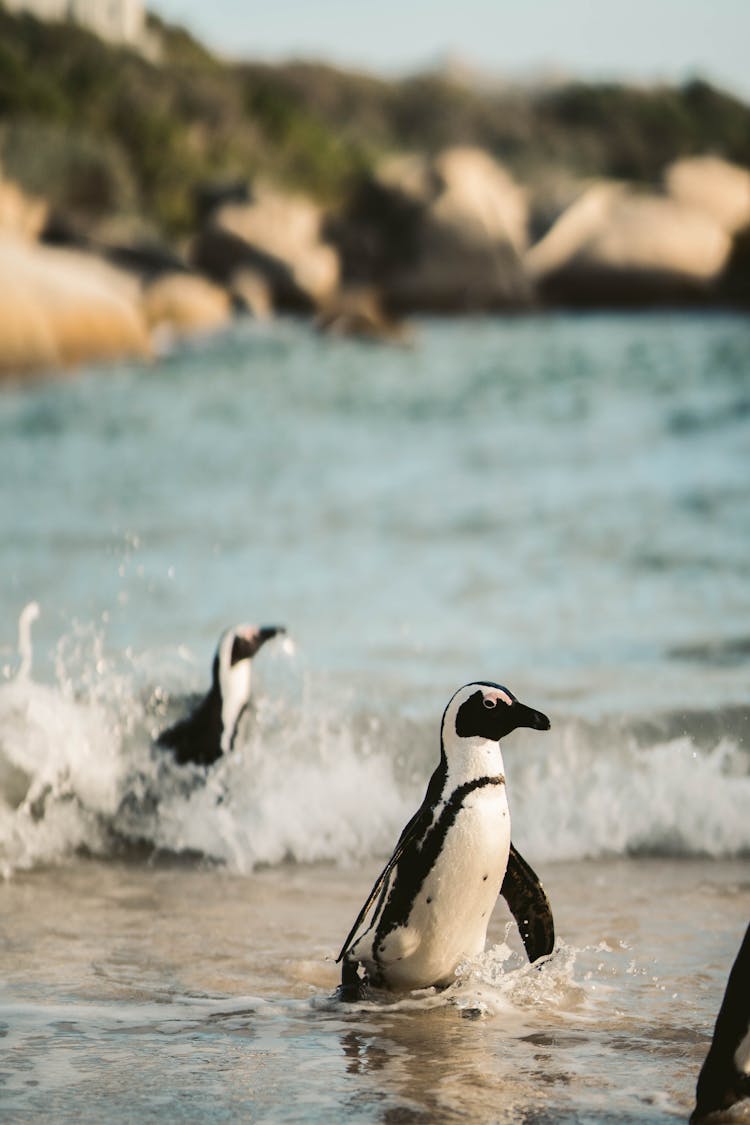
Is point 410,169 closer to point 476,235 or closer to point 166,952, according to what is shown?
point 476,235

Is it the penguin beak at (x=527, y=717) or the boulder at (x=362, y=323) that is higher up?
the boulder at (x=362, y=323)

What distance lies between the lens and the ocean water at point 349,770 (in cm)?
361

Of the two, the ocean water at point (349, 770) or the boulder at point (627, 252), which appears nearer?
the ocean water at point (349, 770)

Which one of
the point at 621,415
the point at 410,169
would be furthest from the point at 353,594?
the point at 410,169

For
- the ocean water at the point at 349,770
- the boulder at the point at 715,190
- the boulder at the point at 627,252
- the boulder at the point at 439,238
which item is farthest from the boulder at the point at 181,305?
the ocean water at the point at 349,770

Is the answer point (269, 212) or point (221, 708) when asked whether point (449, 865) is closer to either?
point (221, 708)

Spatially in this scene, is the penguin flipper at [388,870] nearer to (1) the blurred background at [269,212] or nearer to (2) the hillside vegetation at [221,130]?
(1) the blurred background at [269,212]

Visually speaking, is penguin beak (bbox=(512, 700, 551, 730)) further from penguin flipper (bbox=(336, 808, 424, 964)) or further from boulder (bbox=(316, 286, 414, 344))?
boulder (bbox=(316, 286, 414, 344))

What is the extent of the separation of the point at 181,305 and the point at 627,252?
12.5 m

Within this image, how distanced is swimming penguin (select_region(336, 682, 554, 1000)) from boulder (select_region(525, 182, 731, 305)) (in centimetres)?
3922

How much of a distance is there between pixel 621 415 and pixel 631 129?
7020 centimetres

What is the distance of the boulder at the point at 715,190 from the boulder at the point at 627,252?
0.37m

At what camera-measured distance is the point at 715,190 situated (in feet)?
150

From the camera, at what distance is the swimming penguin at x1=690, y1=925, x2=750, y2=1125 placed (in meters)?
3.08
